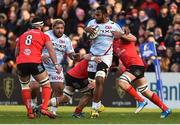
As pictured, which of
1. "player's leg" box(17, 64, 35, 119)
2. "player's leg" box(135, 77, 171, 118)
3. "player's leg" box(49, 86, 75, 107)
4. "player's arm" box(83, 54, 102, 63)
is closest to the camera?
"player's leg" box(17, 64, 35, 119)

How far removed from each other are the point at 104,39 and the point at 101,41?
81 mm

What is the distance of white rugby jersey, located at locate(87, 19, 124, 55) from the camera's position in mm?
17766

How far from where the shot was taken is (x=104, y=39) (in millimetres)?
17844

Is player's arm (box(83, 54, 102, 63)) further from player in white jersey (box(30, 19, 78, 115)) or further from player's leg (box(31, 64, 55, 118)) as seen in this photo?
player's leg (box(31, 64, 55, 118))

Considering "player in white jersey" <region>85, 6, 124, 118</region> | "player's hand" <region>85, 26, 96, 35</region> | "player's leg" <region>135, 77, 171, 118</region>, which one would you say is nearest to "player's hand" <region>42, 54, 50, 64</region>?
"player in white jersey" <region>85, 6, 124, 118</region>

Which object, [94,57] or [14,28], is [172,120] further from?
[14,28]

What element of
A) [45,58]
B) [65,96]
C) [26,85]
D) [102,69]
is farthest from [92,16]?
[26,85]

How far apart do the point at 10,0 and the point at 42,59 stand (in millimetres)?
12167

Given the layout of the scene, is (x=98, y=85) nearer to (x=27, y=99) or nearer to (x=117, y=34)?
(x=117, y=34)

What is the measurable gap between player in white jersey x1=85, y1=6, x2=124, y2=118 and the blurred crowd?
6.62 m

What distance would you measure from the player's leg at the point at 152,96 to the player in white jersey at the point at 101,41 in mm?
1139

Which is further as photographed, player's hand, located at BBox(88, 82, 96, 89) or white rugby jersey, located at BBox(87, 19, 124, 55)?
player's hand, located at BBox(88, 82, 96, 89)

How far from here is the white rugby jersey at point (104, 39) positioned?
17766mm

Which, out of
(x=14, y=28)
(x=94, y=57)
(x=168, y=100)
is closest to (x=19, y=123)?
(x=94, y=57)
